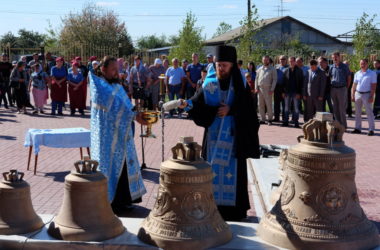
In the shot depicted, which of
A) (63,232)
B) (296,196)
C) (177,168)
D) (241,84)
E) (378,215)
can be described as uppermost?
(241,84)

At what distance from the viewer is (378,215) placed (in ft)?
22.2

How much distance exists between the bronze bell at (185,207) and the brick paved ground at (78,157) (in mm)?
2482

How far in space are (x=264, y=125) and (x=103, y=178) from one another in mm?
12159

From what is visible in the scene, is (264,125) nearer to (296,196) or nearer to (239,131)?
(239,131)

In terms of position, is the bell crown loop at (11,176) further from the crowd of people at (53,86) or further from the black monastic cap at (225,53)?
the crowd of people at (53,86)

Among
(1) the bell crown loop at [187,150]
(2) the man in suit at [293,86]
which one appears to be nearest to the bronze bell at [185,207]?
(1) the bell crown loop at [187,150]

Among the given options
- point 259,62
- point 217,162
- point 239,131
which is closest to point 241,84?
point 239,131

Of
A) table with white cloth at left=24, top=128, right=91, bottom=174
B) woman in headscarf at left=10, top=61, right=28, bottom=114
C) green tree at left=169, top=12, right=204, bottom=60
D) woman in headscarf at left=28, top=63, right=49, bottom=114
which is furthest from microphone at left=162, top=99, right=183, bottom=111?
green tree at left=169, top=12, right=204, bottom=60

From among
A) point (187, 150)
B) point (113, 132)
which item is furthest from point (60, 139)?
point (187, 150)

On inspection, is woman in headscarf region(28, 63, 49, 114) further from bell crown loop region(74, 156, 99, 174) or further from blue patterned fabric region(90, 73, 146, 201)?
bell crown loop region(74, 156, 99, 174)

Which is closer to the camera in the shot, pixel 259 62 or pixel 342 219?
pixel 342 219

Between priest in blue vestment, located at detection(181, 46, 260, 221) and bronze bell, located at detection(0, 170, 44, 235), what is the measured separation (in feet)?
5.96

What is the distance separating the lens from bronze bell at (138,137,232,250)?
13.1 feet

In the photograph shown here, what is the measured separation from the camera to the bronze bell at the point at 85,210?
411 cm
